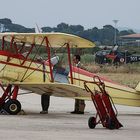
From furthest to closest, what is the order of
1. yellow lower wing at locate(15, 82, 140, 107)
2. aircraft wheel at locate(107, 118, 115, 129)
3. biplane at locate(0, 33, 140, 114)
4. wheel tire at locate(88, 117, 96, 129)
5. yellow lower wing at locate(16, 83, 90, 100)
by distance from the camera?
biplane at locate(0, 33, 140, 114)
yellow lower wing at locate(15, 82, 140, 107)
yellow lower wing at locate(16, 83, 90, 100)
wheel tire at locate(88, 117, 96, 129)
aircraft wheel at locate(107, 118, 115, 129)

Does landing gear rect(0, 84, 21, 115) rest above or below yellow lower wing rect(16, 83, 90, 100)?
below

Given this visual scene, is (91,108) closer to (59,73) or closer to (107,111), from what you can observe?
(59,73)

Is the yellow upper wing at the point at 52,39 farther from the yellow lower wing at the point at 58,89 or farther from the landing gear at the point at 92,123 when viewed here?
the landing gear at the point at 92,123

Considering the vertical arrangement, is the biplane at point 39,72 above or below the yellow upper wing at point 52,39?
below

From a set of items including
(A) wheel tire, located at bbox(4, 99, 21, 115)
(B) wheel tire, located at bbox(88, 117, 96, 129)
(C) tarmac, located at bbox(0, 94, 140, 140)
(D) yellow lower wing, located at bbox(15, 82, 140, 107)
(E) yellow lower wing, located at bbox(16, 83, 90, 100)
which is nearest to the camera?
(C) tarmac, located at bbox(0, 94, 140, 140)

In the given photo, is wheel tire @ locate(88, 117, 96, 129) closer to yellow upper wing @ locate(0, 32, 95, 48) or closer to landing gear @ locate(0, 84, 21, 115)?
yellow upper wing @ locate(0, 32, 95, 48)

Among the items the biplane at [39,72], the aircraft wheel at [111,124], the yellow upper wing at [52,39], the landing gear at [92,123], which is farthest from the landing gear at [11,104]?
the aircraft wheel at [111,124]

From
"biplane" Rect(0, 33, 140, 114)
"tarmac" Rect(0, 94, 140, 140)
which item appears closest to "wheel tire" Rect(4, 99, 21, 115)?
"biplane" Rect(0, 33, 140, 114)

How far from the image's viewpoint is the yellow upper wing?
54.9 feet

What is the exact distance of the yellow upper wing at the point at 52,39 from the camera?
16719 millimetres

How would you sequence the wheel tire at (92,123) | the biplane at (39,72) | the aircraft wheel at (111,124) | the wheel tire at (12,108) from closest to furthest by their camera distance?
the aircraft wheel at (111,124), the wheel tire at (92,123), the wheel tire at (12,108), the biplane at (39,72)

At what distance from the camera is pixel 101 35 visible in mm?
157250

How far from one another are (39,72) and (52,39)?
1009 mm

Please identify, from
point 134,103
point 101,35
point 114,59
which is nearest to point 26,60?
point 134,103
